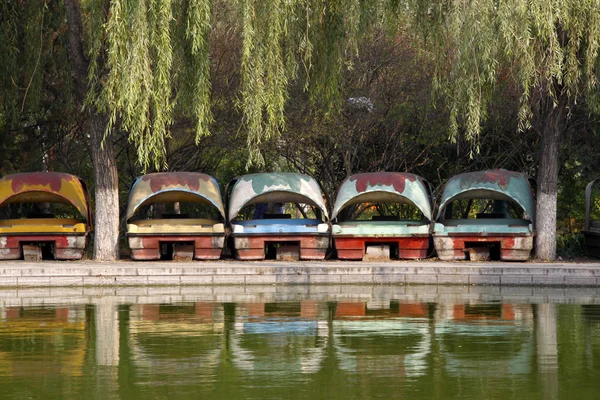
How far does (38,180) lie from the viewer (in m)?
18.6

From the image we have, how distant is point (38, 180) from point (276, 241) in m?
4.10

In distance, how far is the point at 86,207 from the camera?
1875cm

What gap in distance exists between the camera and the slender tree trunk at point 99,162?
1845 centimetres

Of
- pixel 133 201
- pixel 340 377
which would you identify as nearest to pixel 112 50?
pixel 133 201

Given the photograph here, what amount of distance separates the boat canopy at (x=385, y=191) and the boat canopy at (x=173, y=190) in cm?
212

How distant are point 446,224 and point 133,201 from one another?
5.25 metres

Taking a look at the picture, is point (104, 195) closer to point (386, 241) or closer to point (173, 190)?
point (173, 190)

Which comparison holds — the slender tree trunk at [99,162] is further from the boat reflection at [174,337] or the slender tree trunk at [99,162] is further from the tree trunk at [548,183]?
the tree trunk at [548,183]

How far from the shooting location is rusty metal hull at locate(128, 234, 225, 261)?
18.2 metres

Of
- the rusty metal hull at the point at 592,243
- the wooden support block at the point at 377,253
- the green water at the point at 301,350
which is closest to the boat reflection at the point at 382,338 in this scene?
the green water at the point at 301,350

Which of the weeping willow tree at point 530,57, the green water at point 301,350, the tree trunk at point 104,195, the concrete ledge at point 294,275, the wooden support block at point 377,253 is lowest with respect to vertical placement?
the green water at point 301,350

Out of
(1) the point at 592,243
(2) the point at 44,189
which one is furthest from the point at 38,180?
(1) the point at 592,243

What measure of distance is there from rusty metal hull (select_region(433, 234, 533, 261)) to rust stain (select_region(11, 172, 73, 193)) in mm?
6351

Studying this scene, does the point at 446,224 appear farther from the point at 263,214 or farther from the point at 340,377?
the point at 340,377
